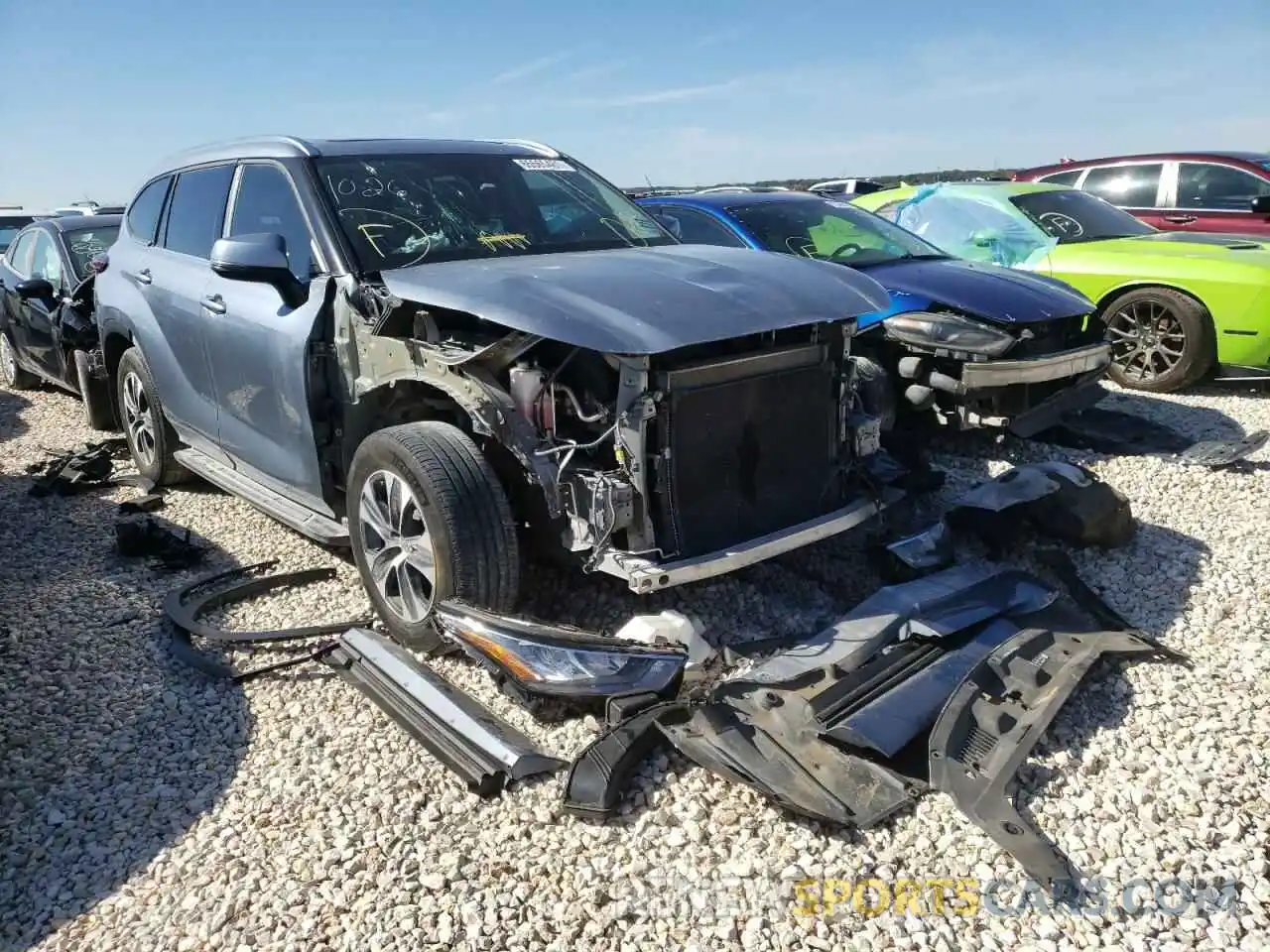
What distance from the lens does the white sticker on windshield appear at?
15.8 feet

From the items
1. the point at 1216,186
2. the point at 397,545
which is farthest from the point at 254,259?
the point at 1216,186

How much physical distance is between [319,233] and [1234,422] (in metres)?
6.05

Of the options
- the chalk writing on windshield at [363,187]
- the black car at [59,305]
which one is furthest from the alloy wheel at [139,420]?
the chalk writing on windshield at [363,187]

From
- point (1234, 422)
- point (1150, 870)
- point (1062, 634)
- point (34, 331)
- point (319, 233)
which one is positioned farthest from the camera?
point (34, 331)

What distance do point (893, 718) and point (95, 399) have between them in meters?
6.69

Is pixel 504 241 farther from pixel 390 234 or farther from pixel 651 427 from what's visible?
pixel 651 427

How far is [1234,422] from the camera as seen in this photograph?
6645 mm

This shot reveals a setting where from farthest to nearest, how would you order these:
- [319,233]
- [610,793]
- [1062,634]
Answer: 1. [319,233]
2. [1062,634]
3. [610,793]

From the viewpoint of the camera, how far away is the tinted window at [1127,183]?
9703 millimetres

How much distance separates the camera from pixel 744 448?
3592 millimetres

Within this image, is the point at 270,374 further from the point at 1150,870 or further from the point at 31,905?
the point at 1150,870

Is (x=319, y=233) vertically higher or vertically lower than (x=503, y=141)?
lower

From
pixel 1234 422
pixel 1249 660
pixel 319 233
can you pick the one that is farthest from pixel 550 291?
pixel 1234 422

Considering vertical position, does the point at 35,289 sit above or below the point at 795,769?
above
